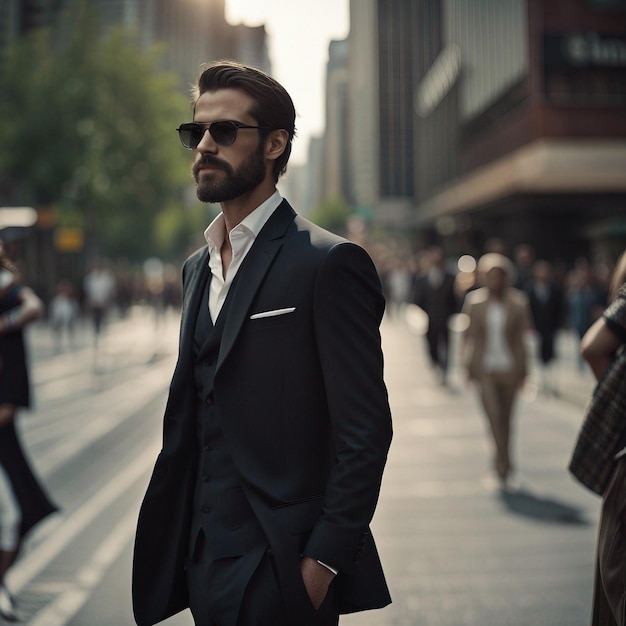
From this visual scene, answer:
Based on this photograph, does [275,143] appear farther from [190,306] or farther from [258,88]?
[190,306]

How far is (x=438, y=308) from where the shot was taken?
15359 millimetres

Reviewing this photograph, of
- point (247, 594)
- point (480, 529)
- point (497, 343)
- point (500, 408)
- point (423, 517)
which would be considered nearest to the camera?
point (247, 594)

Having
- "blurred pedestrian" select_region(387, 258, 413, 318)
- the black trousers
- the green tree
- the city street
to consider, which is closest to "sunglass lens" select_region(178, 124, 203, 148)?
the black trousers

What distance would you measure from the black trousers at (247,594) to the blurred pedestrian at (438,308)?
13.0m

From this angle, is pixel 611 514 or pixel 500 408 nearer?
pixel 611 514

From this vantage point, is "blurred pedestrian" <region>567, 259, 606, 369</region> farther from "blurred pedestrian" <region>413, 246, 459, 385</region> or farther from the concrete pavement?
the concrete pavement

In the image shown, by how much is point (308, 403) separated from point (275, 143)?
66cm

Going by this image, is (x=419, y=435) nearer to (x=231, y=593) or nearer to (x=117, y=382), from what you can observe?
(x=117, y=382)

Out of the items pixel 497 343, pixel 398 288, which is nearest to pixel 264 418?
pixel 497 343

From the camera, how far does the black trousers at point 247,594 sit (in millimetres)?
2205

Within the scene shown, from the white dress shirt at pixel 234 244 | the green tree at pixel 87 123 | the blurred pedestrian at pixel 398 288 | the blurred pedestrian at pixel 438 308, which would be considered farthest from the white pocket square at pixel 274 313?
the blurred pedestrian at pixel 398 288

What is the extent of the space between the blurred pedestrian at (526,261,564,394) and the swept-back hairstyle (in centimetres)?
1186

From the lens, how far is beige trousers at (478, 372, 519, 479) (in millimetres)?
7758

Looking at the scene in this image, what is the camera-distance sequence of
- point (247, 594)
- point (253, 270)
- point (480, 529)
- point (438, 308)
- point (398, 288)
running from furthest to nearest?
point (398, 288) < point (438, 308) < point (480, 529) < point (253, 270) < point (247, 594)
